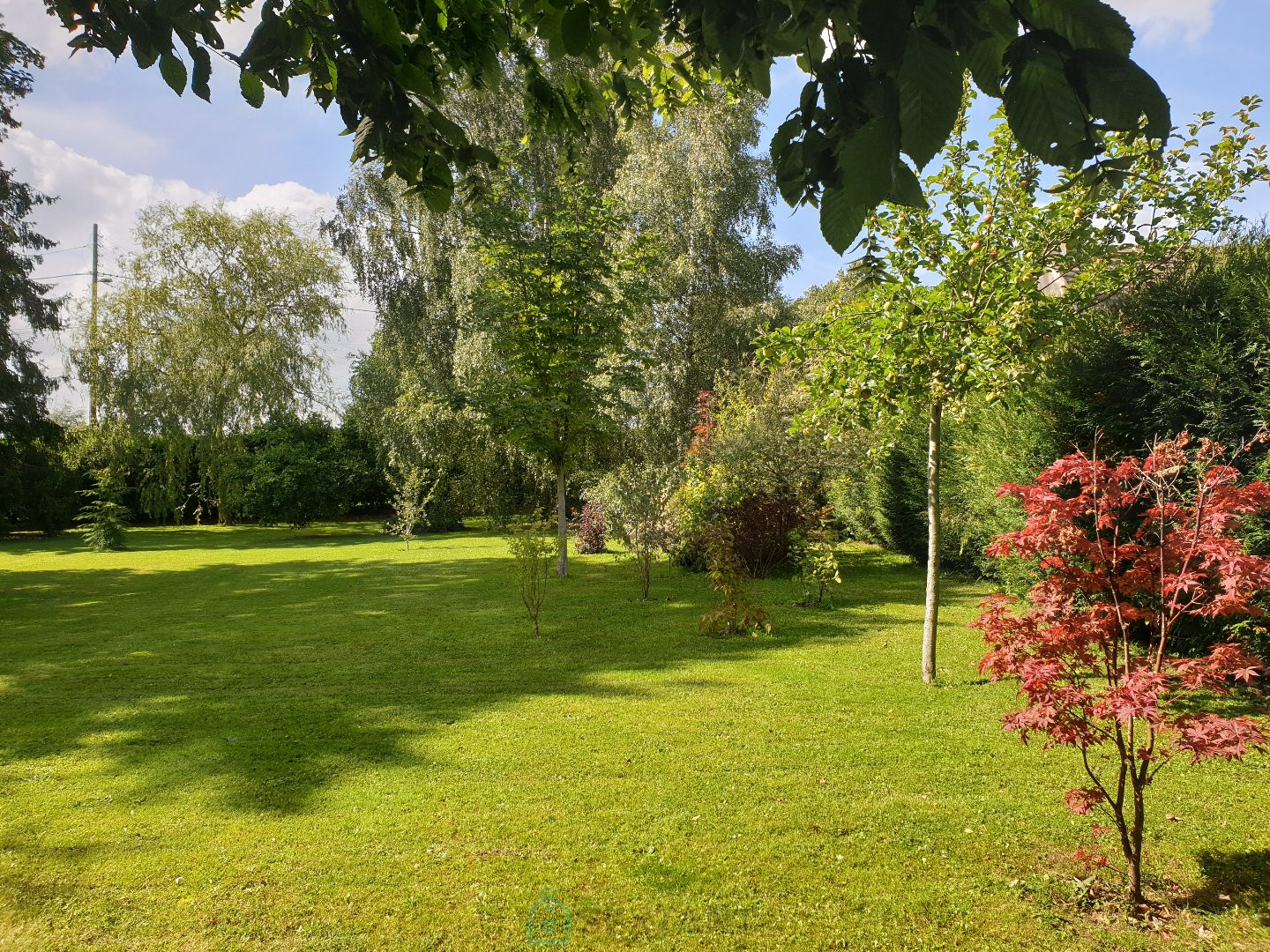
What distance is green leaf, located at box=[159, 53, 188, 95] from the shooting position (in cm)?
229

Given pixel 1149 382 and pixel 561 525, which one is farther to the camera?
pixel 561 525

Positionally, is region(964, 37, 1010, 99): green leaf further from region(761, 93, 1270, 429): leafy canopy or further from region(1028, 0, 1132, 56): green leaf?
region(761, 93, 1270, 429): leafy canopy

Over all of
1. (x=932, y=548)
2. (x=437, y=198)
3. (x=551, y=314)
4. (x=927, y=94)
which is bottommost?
(x=932, y=548)

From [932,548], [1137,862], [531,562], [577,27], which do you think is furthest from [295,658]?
[577,27]

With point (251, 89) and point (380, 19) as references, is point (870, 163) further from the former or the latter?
point (251, 89)

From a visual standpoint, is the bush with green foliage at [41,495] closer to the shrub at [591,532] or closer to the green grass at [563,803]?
the shrub at [591,532]

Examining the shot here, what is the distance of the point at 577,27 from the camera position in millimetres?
1677

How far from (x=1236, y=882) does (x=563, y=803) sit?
3.07 m

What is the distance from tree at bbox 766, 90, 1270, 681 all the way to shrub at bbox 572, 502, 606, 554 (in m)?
10.2

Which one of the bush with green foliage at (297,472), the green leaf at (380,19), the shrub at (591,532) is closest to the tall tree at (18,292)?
the bush with green foliage at (297,472)

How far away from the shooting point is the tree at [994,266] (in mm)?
4895

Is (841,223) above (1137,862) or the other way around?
above

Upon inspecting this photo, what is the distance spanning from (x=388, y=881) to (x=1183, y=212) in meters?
6.29

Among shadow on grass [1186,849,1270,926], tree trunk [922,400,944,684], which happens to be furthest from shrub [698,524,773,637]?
shadow on grass [1186,849,1270,926]
